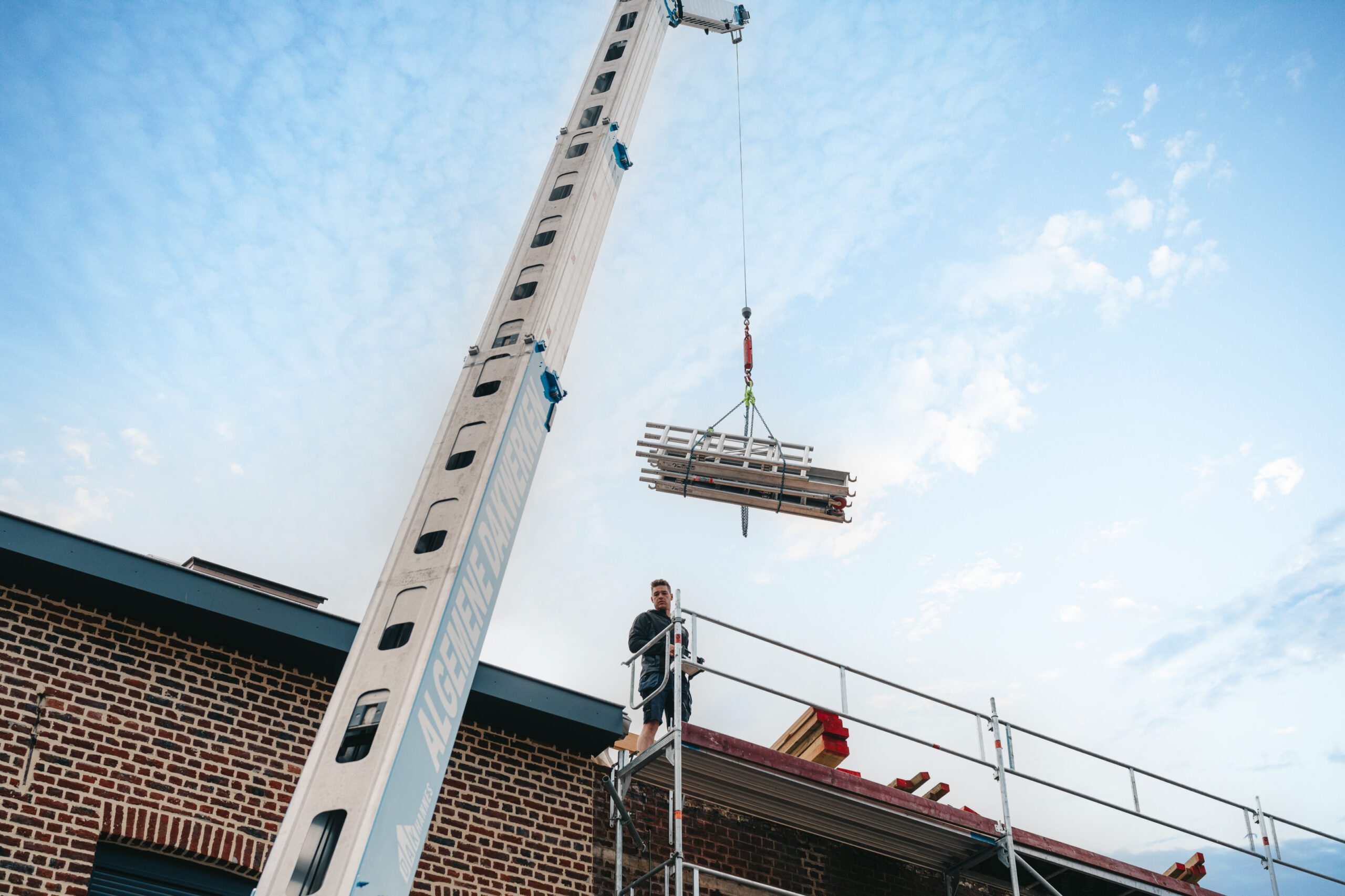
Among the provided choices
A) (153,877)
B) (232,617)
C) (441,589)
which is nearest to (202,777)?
(153,877)

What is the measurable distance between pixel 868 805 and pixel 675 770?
93.1 inches

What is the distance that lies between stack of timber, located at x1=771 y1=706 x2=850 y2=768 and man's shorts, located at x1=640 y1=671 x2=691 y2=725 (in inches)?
47.4

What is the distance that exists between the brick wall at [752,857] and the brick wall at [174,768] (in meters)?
0.70

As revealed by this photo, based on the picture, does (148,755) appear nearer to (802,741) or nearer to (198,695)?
(198,695)

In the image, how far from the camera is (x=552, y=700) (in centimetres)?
1095

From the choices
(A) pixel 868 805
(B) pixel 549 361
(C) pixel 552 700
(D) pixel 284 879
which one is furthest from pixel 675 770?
(D) pixel 284 879

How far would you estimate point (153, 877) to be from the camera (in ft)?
29.5

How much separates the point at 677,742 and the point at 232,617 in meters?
4.11

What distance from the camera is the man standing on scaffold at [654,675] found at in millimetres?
11352

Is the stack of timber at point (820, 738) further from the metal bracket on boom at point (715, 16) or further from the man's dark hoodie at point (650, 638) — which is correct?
the metal bracket on boom at point (715, 16)

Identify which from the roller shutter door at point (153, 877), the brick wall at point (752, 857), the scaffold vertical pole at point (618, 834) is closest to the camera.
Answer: the roller shutter door at point (153, 877)

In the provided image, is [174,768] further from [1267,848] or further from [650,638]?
[1267,848]

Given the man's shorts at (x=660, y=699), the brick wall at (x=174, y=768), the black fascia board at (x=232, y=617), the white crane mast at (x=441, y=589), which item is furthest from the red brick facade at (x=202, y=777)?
the white crane mast at (x=441, y=589)

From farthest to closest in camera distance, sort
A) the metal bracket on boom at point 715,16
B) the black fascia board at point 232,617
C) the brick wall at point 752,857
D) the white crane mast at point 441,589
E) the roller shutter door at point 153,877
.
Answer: the metal bracket on boom at point 715,16, the brick wall at point 752,857, the black fascia board at point 232,617, the roller shutter door at point 153,877, the white crane mast at point 441,589
